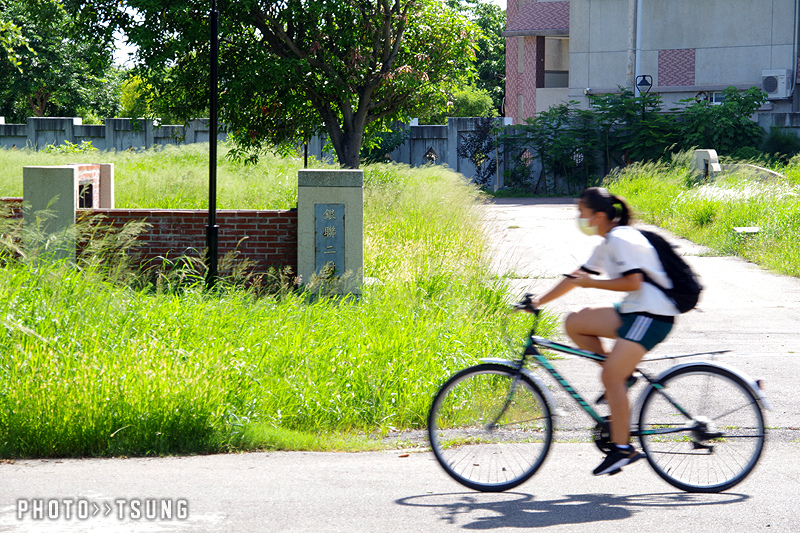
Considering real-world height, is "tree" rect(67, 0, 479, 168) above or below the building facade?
below

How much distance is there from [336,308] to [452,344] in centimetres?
150

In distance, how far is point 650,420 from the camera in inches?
Result: 184

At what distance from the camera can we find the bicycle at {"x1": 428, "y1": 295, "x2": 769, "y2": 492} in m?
4.60

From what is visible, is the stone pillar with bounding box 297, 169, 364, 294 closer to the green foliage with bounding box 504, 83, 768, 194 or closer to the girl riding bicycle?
the girl riding bicycle

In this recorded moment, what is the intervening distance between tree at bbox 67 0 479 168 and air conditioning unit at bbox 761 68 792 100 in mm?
19633

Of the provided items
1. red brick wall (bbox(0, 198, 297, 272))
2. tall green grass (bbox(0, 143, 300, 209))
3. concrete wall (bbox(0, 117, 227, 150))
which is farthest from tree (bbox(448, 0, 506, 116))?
red brick wall (bbox(0, 198, 297, 272))

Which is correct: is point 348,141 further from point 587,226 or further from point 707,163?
point 707,163

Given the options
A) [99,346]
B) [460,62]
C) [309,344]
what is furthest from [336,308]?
[460,62]

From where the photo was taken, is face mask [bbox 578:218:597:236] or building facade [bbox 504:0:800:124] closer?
face mask [bbox 578:218:597:236]

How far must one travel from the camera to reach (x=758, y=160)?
26.6 meters

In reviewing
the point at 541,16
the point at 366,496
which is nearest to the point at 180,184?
the point at 366,496

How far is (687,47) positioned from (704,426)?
31.5 metres

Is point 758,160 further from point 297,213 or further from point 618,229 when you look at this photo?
point 618,229

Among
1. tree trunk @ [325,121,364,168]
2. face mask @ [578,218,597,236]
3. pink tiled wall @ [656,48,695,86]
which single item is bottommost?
face mask @ [578,218,597,236]
